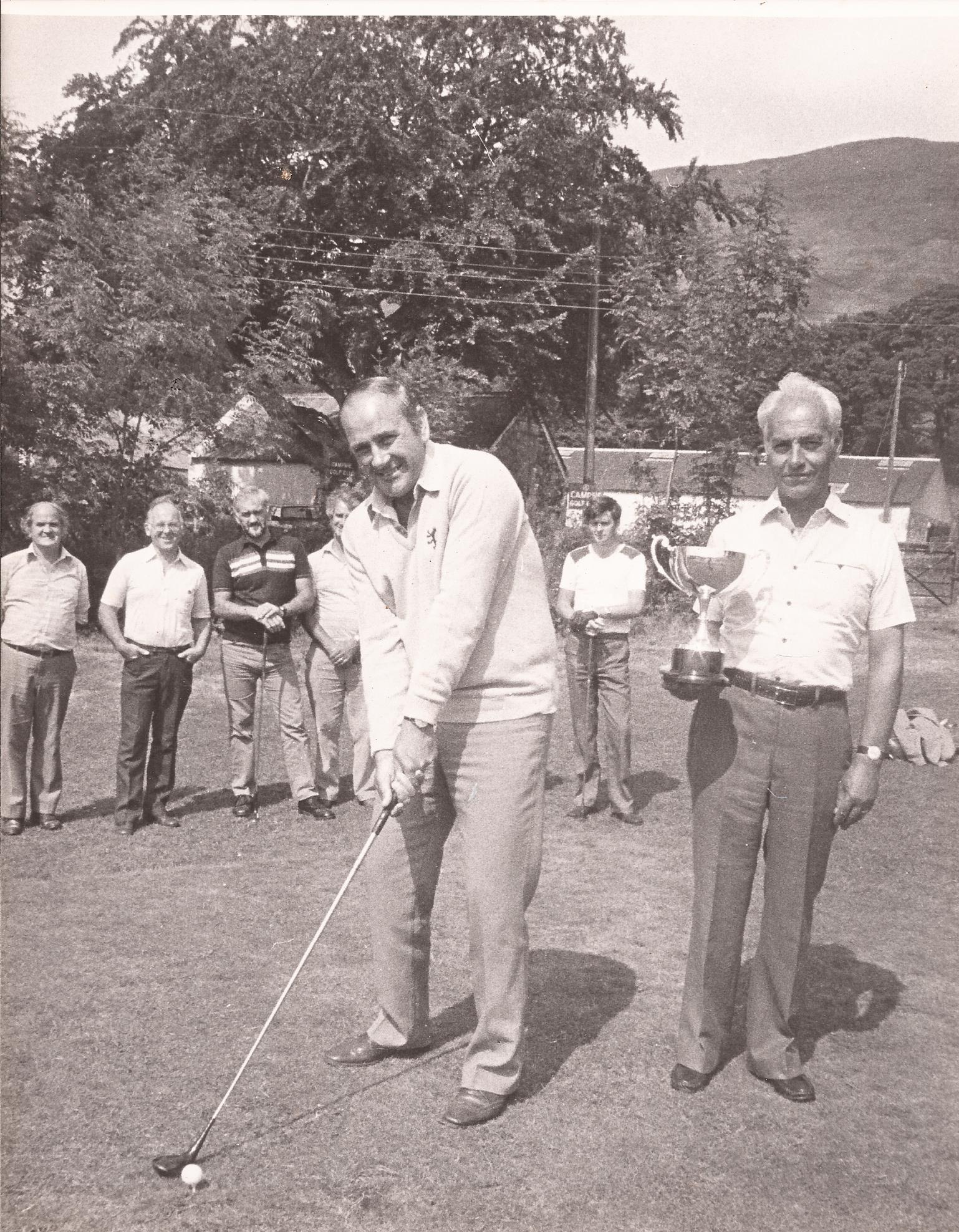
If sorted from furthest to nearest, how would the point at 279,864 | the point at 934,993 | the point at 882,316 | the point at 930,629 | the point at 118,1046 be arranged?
the point at 882,316
the point at 930,629
the point at 279,864
the point at 934,993
the point at 118,1046

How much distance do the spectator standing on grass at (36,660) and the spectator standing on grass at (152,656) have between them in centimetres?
30

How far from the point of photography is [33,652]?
743 cm

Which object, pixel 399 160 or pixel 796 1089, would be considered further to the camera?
pixel 399 160

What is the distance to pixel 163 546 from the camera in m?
7.72

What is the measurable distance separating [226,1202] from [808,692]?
2.33 m

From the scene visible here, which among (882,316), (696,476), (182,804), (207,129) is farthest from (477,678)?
(882,316)

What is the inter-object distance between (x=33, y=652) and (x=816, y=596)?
5.17 m

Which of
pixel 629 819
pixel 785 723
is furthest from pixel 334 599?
pixel 785 723

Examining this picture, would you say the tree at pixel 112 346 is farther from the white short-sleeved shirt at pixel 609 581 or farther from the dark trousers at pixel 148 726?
the white short-sleeved shirt at pixel 609 581

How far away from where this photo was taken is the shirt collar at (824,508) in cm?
401

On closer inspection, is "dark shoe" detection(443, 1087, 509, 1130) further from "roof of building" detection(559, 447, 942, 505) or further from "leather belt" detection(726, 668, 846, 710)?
"roof of building" detection(559, 447, 942, 505)

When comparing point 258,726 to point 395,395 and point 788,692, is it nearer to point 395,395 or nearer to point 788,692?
point 395,395

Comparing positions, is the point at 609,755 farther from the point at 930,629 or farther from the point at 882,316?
the point at 882,316

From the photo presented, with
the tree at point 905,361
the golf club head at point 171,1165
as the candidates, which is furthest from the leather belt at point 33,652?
the tree at point 905,361
